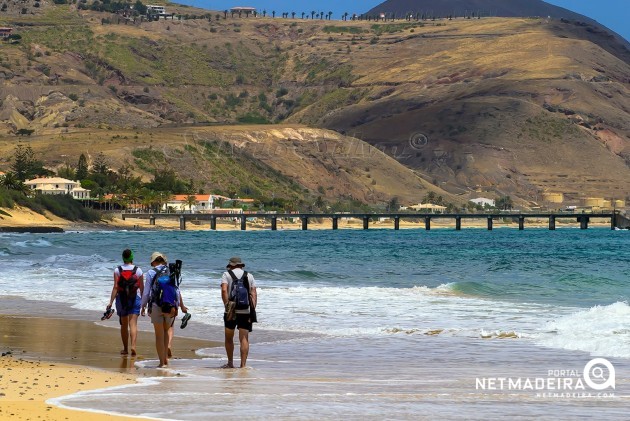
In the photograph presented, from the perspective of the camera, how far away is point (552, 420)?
17266 mm

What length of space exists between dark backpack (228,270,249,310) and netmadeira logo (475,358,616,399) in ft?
13.6

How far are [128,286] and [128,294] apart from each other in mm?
182

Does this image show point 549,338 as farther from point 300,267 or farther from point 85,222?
point 85,222

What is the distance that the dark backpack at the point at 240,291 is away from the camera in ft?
72.0

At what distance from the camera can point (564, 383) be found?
20531 millimetres

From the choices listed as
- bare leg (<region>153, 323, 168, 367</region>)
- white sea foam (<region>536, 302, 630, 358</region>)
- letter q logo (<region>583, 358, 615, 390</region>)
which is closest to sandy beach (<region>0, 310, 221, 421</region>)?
bare leg (<region>153, 323, 168, 367</region>)

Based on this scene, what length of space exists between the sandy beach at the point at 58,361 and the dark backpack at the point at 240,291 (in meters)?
1.84

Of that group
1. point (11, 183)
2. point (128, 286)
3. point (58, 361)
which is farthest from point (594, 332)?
point (11, 183)

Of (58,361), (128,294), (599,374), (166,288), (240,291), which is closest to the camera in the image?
(599,374)

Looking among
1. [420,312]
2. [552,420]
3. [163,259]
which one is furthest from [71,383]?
[420,312]

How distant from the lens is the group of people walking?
22.0 meters

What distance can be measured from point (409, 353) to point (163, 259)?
5.47 meters

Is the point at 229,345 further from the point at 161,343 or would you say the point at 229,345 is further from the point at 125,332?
the point at 125,332

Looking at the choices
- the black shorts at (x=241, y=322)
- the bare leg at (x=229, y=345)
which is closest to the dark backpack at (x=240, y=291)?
the black shorts at (x=241, y=322)
